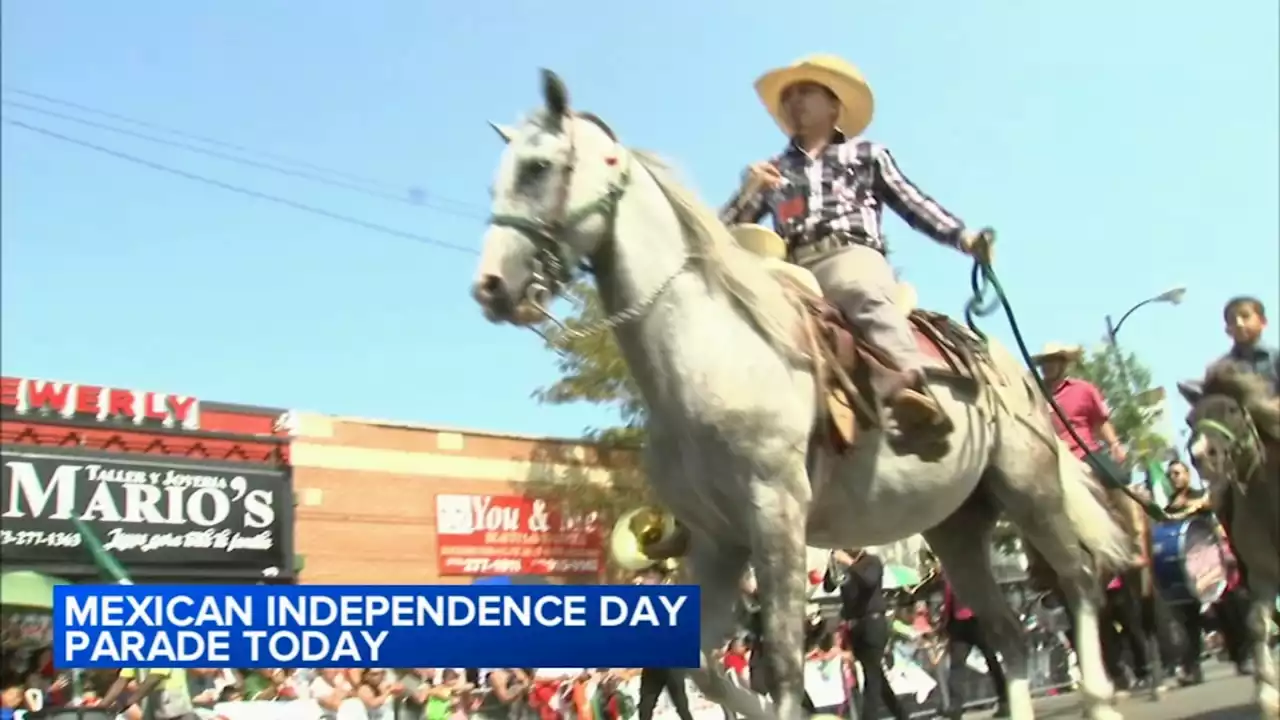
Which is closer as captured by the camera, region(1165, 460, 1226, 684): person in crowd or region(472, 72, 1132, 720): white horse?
region(472, 72, 1132, 720): white horse

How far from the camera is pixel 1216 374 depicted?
6.78m

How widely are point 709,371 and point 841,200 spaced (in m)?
1.64

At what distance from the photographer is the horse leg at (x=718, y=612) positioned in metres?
5.21

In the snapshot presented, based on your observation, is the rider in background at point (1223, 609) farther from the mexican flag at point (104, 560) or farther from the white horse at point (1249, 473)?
the mexican flag at point (104, 560)

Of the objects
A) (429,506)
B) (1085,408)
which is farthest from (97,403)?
(1085,408)

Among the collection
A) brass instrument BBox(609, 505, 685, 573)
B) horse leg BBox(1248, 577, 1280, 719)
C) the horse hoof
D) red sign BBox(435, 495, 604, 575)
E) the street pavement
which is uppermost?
red sign BBox(435, 495, 604, 575)

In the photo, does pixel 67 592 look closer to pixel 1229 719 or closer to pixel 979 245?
pixel 979 245

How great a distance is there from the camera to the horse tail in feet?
22.6

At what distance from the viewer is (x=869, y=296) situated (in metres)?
5.64

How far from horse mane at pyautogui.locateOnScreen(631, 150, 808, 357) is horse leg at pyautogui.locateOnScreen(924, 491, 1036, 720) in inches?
90.3

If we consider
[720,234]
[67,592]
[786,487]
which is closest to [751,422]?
[786,487]

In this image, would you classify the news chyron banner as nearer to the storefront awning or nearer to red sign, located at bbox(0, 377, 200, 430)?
the storefront awning

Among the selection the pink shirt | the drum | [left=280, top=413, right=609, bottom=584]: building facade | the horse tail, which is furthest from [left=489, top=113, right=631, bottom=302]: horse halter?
[left=280, top=413, right=609, bottom=584]: building facade

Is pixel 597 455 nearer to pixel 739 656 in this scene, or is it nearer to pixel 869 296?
pixel 739 656
